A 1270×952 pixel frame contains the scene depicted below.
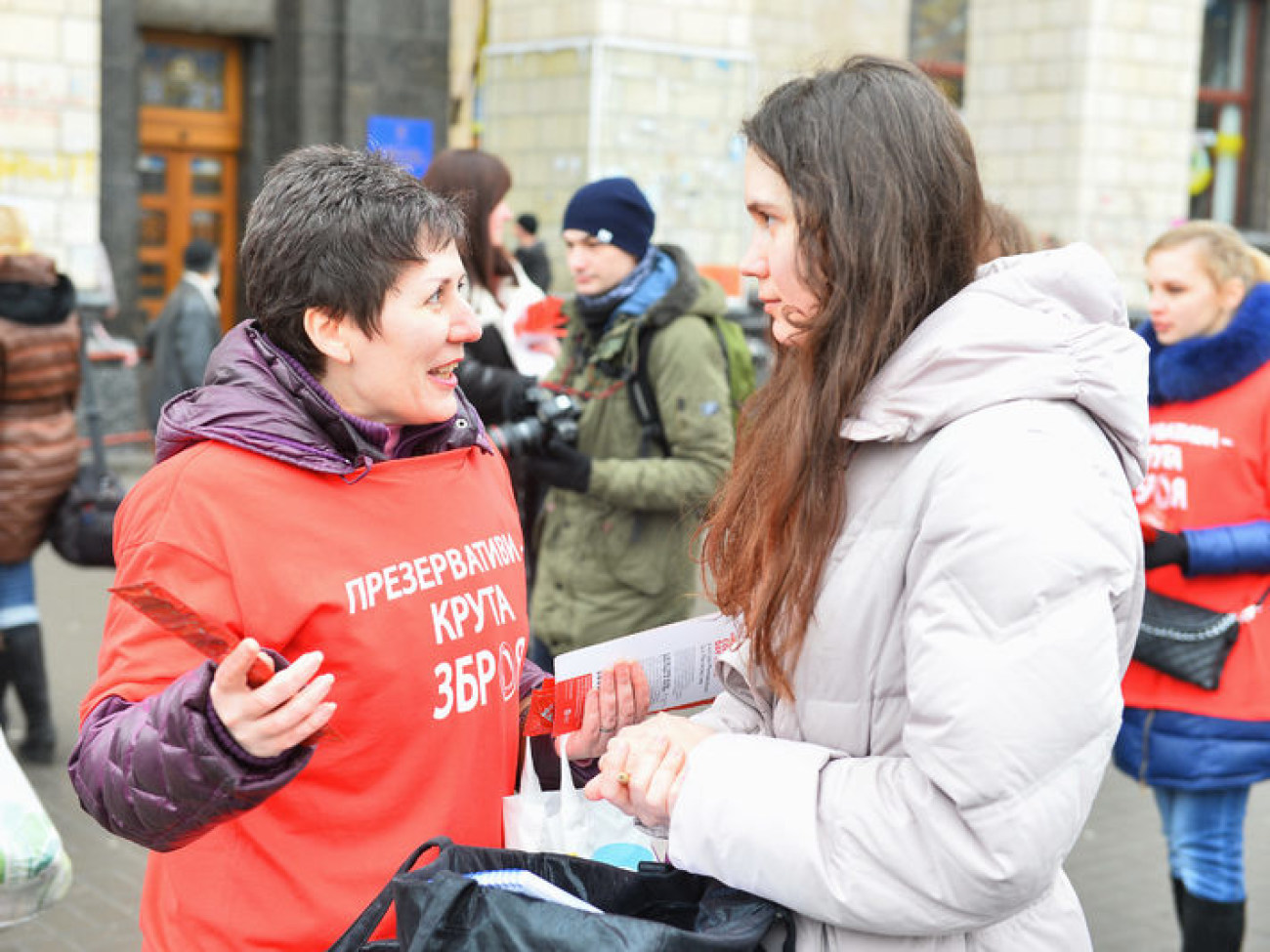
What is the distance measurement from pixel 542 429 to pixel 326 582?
221 centimetres

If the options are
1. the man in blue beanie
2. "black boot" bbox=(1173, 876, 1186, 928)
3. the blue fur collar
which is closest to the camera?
the blue fur collar

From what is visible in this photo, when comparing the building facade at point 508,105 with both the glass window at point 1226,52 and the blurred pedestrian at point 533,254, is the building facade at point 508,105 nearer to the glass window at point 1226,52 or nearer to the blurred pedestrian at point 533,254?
the blurred pedestrian at point 533,254

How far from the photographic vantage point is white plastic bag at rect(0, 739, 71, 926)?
2.27m

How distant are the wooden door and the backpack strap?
11593mm

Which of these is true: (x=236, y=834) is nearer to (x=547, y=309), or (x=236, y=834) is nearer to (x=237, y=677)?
(x=237, y=677)

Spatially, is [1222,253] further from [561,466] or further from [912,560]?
[912,560]

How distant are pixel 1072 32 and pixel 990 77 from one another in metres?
1.04

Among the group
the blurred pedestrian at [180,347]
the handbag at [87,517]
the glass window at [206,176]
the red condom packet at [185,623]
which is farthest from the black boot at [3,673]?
the glass window at [206,176]

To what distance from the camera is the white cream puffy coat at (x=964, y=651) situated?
1573 millimetres

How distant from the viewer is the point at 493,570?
2232 mm

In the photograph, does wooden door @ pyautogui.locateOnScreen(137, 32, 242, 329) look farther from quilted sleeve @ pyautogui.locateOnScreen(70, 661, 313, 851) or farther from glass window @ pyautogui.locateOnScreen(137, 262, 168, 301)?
quilted sleeve @ pyautogui.locateOnScreen(70, 661, 313, 851)

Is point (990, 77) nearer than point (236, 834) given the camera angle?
No

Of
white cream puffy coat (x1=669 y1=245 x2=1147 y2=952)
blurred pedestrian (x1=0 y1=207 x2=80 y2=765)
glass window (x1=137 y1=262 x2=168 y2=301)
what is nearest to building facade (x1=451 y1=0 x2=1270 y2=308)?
glass window (x1=137 y1=262 x2=168 y2=301)

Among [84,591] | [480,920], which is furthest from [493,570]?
[84,591]
